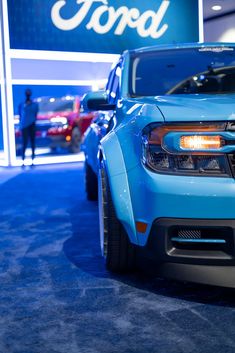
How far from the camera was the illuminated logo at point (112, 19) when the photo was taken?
39.0 ft

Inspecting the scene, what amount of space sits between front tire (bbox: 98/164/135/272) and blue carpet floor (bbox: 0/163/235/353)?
4.0 inches

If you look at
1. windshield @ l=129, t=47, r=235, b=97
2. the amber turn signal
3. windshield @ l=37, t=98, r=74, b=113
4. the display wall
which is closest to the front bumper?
the amber turn signal

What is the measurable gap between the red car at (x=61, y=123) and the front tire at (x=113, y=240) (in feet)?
31.7

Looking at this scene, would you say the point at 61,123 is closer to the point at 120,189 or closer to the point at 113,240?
the point at 113,240

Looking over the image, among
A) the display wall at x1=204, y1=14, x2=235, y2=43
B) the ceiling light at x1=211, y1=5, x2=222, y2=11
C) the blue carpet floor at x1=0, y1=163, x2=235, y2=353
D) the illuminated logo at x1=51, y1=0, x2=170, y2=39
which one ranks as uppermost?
the ceiling light at x1=211, y1=5, x2=222, y2=11

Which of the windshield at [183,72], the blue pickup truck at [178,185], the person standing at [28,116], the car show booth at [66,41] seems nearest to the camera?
the blue pickup truck at [178,185]

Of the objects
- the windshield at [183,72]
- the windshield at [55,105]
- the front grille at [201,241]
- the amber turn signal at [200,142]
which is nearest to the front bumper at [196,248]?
the front grille at [201,241]

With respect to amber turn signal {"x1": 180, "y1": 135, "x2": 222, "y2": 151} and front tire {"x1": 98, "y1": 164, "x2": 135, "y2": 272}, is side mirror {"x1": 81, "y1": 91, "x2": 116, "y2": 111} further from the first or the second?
amber turn signal {"x1": 180, "y1": 135, "x2": 222, "y2": 151}

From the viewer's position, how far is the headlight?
2547 mm

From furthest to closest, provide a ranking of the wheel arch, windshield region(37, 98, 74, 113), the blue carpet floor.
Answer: windshield region(37, 98, 74, 113) → the wheel arch → the blue carpet floor

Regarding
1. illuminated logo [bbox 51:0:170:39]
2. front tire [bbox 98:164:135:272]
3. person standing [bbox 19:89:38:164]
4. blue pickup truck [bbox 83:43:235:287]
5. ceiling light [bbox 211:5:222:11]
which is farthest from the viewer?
ceiling light [bbox 211:5:222:11]

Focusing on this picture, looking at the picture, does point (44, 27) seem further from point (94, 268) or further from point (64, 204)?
point (94, 268)

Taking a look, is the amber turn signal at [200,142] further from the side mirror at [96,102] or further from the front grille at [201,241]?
the side mirror at [96,102]

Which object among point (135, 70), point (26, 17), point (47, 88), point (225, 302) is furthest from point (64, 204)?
Answer: point (47, 88)
